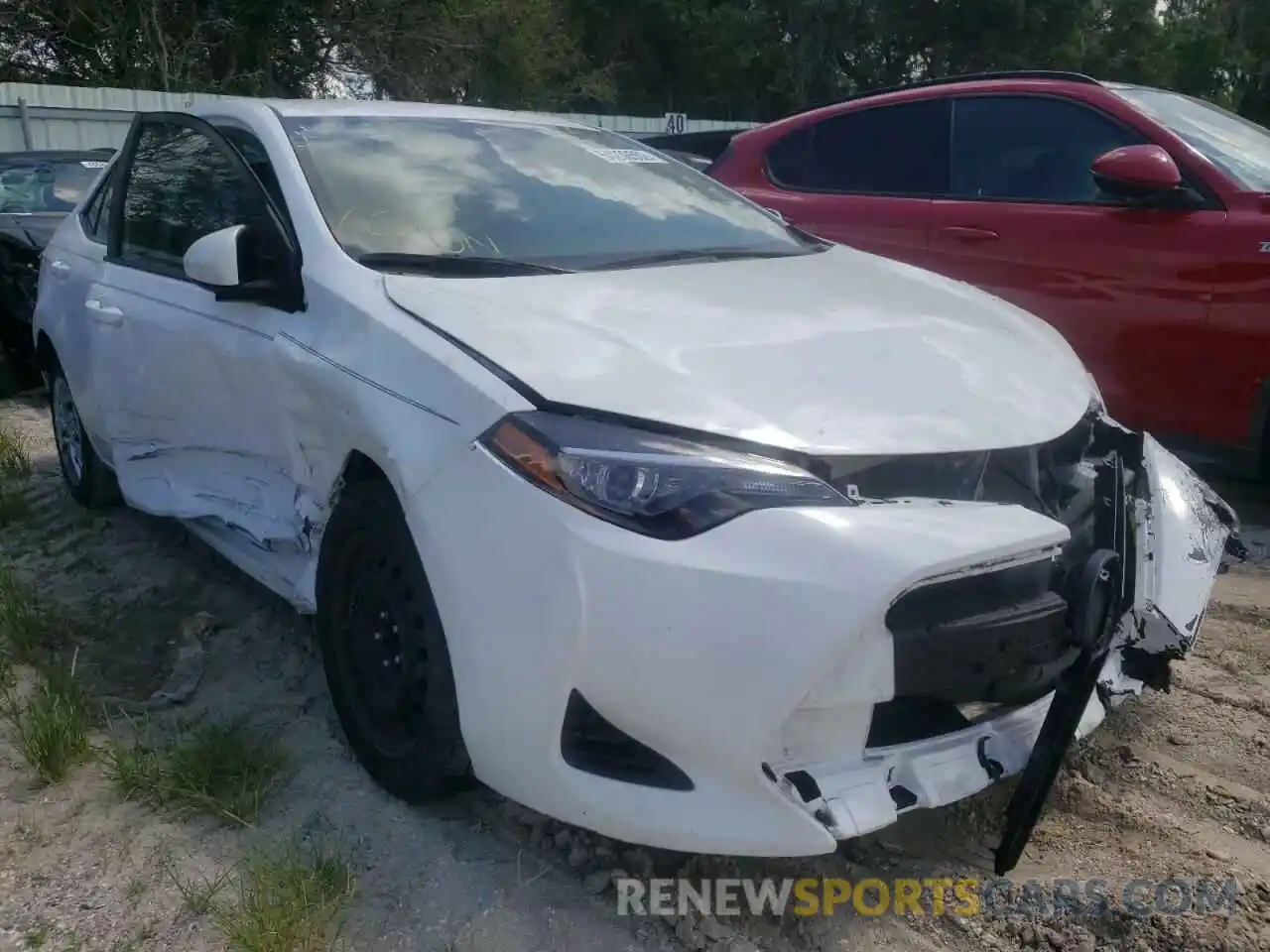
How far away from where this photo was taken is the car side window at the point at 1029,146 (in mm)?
4781

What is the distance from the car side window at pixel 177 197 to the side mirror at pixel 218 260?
119 mm

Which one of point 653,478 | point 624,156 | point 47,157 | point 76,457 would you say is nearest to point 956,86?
point 624,156

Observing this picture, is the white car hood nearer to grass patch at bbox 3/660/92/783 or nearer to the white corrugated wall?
grass patch at bbox 3/660/92/783

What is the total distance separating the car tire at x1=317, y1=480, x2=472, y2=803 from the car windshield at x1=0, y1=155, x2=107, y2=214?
578cm

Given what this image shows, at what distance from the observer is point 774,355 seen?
8.10ft

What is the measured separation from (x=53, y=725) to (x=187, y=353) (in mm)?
1074

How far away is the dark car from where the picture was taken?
696 cm

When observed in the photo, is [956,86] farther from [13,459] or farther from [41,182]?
[41,182]

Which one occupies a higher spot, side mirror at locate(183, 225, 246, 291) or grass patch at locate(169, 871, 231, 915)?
side mirror at locate(183, 225, 246, 291)

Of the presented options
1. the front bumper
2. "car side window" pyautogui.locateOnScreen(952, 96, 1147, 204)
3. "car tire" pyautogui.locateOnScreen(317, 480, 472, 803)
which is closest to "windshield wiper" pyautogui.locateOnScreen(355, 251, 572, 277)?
"car tire" pyautogui.locateOnScreen(317, 480, 472, 803)

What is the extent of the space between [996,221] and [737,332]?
2775 mm

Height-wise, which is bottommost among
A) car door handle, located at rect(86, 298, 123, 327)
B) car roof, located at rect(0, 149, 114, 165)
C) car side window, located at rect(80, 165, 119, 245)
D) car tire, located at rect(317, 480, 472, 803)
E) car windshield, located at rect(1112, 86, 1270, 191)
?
car tire, located at rect(317, 480, 472, 803)

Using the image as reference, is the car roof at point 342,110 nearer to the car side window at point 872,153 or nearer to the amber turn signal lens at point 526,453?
the amber turn signal lens at point 526,453

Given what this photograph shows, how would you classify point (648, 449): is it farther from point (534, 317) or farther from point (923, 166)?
point (923, 166)
